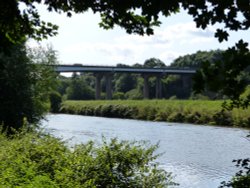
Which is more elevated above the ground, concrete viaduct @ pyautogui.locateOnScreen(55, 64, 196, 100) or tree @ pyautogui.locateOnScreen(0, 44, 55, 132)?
concrete viaduct @ pyautogui.locateOnScreen(55, 64, 196, 100)

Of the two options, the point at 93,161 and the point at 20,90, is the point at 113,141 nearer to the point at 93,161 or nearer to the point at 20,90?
the point at 93,161

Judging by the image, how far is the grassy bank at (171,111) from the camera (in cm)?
4006

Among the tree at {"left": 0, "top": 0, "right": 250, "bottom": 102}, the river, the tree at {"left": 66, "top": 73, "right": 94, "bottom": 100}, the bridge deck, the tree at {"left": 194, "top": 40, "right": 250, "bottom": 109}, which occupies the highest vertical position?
the bridge deck

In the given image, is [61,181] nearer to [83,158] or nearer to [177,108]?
[83,158]

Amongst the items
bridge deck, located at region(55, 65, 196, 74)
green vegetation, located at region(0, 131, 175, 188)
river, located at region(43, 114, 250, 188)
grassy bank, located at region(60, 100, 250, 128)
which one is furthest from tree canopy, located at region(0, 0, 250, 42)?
bridge deck, located at region(55, 65, 196, 74)

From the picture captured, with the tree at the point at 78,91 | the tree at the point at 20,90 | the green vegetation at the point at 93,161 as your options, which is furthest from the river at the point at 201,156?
the tree at the point at 78,91

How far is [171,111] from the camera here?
49.8 m

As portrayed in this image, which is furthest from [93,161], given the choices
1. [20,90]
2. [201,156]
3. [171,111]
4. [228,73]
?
[171,111]

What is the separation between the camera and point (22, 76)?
24562mm

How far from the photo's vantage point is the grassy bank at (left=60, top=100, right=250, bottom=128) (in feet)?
131

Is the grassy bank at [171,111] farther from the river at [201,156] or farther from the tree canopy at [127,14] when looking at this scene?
the tree canopy at [127,14]

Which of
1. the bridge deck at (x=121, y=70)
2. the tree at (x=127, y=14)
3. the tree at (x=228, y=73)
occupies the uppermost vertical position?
the bridge deck at (x=121, y=70)

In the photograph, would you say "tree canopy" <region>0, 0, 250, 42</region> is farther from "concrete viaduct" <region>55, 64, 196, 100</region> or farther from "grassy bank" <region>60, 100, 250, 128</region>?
"concrete viaduct" <region>55, 64, 196, 100</region>

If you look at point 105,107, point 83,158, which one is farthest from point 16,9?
point 105,107
